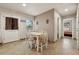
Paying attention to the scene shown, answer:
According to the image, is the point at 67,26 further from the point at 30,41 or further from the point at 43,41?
the point at 30,41

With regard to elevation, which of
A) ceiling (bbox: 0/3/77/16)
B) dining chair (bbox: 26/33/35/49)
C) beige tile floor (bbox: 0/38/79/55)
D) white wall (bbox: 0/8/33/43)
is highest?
ceiling (bbox: 0/3/77/16)

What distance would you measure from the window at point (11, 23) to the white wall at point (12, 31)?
0.25 feet

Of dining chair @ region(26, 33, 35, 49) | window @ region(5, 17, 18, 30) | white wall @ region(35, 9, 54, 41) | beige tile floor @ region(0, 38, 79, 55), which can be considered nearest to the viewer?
beige tile floor @ region(0, 38, 79, 55)

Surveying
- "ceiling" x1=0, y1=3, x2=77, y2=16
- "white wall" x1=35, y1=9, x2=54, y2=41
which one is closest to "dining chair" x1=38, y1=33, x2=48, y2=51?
"white wall" x1=35, y1=9, x2=54, y2=41

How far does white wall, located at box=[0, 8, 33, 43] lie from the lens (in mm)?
2512

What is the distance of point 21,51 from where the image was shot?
2.53 m

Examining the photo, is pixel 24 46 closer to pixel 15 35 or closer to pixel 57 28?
pixel 15 35

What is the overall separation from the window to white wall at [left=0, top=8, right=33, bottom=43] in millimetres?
76

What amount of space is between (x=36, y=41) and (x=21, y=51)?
0.74 meters

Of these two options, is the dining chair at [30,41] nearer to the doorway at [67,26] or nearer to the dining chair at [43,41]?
the dining chair at [43,41]

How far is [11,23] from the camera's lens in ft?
8.72

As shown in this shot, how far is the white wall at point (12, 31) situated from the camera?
2.51m

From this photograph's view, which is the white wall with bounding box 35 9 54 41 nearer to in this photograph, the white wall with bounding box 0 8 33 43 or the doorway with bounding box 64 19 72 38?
the white wall with bounding box 0 8 33 43

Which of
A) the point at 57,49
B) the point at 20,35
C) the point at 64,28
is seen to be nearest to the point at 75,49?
the point at 57,49
